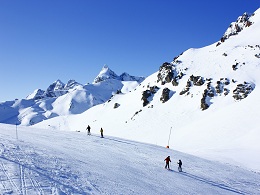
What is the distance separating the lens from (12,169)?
1553cm

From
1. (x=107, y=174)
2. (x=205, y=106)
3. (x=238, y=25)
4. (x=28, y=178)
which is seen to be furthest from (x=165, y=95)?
(x=28, y=178)

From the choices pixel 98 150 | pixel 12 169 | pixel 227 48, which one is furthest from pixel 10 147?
pixel 227 48

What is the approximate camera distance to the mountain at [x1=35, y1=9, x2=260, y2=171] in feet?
156

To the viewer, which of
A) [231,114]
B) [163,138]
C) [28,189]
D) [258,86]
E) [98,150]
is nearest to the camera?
[28,189]

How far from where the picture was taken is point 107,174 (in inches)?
742

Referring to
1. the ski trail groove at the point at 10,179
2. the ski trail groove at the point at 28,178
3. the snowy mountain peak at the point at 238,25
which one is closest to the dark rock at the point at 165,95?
the snowy mountain peak at the point at 238,25

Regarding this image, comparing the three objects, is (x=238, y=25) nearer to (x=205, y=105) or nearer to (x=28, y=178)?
(x=205, y=105)

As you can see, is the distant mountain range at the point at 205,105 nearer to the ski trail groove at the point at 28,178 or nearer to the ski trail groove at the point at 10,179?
the ski trail groove at the point at 28,178

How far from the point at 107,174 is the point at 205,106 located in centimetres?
5420

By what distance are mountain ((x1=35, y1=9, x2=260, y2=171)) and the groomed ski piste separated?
31.0 feet

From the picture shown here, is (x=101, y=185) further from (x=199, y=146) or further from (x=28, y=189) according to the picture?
(x=199, y=146)

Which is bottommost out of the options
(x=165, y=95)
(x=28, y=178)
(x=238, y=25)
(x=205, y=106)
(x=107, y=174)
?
(x=107, y=174)

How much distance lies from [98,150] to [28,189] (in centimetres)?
1473

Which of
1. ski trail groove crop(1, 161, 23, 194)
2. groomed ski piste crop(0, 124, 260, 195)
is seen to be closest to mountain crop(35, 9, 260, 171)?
groomed ski piste crop(0, 124, 260, 195)
